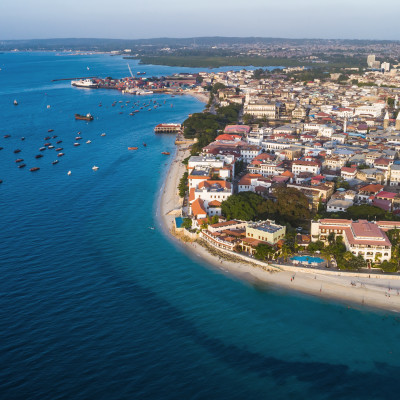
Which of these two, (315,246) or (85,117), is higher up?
(85,117)

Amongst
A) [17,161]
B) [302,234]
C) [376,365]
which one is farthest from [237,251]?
[17,161]

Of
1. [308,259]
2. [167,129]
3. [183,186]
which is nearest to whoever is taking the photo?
[308,259]

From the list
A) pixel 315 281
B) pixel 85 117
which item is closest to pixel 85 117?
pixel 85 117

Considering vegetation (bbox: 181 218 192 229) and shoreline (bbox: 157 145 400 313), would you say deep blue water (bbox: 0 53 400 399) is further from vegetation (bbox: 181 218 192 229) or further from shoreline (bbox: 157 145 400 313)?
vegetation (bbox: 181 218 192 229)

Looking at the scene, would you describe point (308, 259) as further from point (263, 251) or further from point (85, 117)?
point (85, 117)

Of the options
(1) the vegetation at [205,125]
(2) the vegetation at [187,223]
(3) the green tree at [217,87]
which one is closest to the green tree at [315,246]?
(2) the vegetation at [187,223]

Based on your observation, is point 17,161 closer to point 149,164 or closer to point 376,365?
point 149,164
